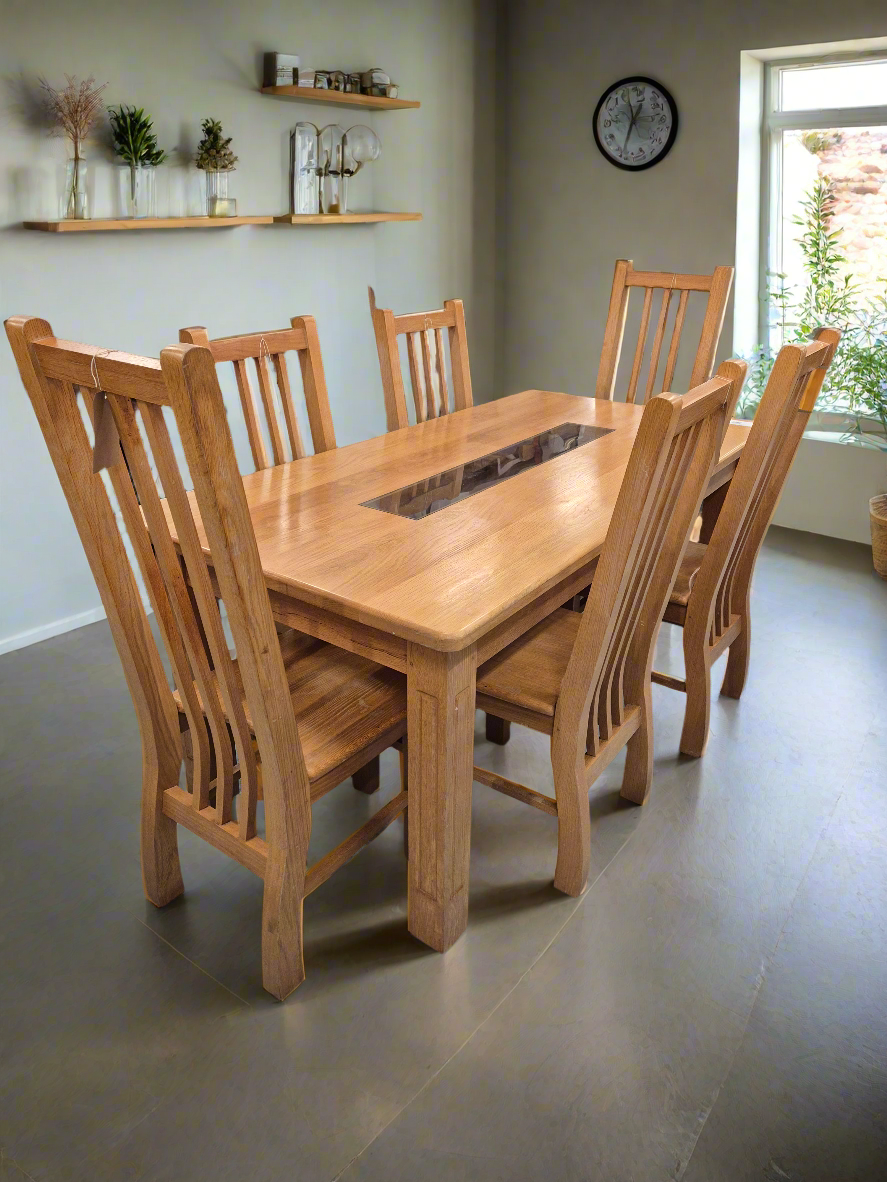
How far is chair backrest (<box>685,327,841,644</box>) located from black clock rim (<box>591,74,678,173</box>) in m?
2.18

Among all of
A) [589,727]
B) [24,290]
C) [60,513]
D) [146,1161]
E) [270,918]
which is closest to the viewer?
[146,1161]

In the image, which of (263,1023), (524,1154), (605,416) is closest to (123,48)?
(605,416)

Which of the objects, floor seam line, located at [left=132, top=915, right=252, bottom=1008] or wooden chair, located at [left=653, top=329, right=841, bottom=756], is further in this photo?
wooden chair, located at [left=653, top=329, right=841, bottom=756]

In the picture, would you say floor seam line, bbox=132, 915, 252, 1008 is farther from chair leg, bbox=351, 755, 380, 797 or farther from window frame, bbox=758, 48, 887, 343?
window frame, bbox=758, 48, 887, 343

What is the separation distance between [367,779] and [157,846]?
60 cm

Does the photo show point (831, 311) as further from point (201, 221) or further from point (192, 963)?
point (192, 963)

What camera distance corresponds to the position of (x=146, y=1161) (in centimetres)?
147

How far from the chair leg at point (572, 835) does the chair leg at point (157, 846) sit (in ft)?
2.60

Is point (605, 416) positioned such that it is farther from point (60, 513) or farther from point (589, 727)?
point (60, 513)

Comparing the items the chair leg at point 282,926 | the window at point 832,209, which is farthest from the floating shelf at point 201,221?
the chair leg at point 282,926

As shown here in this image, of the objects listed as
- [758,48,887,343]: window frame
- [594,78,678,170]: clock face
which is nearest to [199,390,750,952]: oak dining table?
[758,48,887,343]: window frame

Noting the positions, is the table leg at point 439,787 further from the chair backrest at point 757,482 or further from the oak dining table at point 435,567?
the chair backrest at point 757,482

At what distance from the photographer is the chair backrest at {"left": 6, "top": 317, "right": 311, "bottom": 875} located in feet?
4.16

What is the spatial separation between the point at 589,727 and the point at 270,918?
741mm
